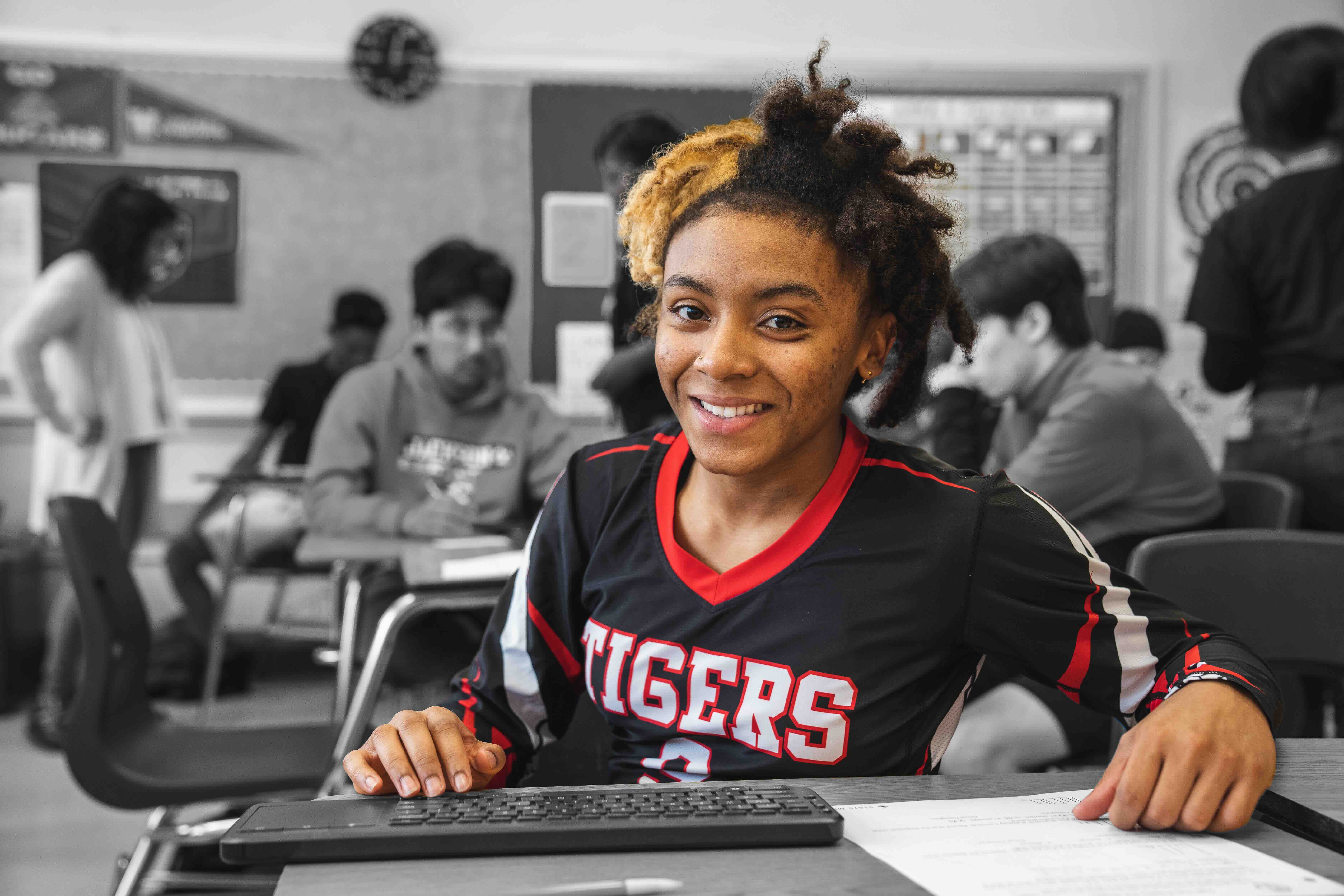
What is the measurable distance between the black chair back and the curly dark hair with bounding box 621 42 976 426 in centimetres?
120

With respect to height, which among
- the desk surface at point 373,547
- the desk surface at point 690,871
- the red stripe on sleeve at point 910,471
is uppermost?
the red stripe on sleeve at point 910,471

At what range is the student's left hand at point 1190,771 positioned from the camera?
686 mm

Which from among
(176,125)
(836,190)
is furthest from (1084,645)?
(176,125)

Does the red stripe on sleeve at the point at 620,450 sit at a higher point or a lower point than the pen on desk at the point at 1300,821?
higher

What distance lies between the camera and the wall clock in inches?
169

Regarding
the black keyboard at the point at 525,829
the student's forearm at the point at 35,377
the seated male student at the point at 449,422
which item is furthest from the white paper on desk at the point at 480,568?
the student's forearm at the point at 35,377

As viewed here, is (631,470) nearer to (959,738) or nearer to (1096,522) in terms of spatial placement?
(959,738)

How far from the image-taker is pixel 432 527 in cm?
233

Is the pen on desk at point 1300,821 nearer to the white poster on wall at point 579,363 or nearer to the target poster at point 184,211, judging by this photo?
the white poster on wall at point 579,363

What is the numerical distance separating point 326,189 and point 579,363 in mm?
1204

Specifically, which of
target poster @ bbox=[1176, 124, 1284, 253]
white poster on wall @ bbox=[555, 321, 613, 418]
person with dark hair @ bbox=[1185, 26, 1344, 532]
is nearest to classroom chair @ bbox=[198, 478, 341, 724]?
white poster on wall @ bbox=[555, 321, 613, 418]

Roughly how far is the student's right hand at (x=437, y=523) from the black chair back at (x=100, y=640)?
0.61 meters

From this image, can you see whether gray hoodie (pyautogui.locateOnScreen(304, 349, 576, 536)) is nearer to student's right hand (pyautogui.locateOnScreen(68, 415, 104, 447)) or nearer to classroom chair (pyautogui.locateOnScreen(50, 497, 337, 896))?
classroom chair (pyautogui.locateOnScreen(50, 497, 337, 896))

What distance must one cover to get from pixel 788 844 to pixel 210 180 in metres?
4.25
